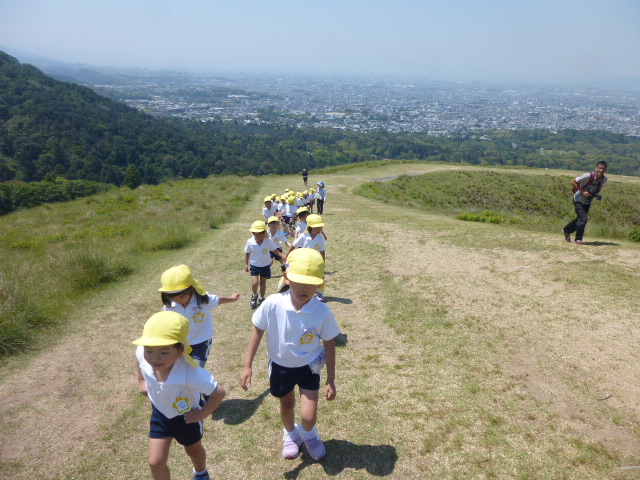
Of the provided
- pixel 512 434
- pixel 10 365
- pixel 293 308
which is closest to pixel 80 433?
pixel 10 365

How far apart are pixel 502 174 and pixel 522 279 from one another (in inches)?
1085

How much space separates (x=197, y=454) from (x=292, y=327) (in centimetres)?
130

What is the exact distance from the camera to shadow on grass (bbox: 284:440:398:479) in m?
3.49

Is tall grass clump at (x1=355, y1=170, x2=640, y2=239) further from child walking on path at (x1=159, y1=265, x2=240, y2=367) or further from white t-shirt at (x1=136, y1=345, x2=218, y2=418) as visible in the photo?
white t-shirt at (x1=136, y1=345, x2=218, y2=418)

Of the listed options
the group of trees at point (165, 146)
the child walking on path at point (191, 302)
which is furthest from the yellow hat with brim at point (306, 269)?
the group of trees at point (165, 146)

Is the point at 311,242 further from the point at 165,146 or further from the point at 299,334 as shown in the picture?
the point at 165,146

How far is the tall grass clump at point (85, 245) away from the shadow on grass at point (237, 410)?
3.80 metres

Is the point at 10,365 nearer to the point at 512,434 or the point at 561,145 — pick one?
the point at 512,434

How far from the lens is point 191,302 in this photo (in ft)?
12.9

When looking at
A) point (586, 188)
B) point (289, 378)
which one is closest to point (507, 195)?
point (586, 188)

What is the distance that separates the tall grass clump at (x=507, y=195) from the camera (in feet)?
79.4

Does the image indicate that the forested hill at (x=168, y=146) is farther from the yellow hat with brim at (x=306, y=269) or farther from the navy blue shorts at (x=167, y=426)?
the yellow hat with brim at (x=306, y=269)

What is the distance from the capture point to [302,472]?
138 inches

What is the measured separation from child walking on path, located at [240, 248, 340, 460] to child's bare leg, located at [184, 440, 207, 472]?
590mm
